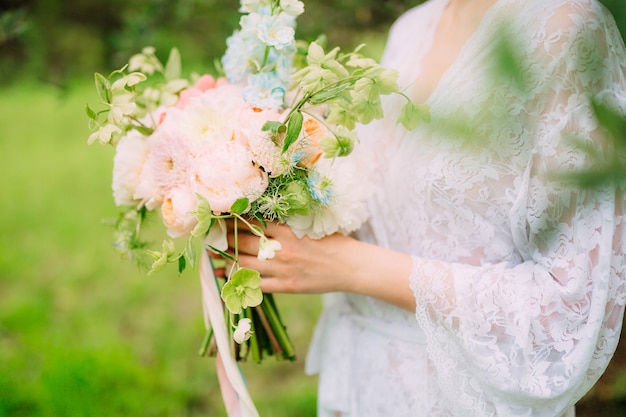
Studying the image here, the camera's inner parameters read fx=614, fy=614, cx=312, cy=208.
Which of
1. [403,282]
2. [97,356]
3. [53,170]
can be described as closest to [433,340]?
[403,282]

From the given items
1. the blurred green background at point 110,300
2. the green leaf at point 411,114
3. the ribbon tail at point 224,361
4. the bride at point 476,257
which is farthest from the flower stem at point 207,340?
the blurred green background at point 110,300

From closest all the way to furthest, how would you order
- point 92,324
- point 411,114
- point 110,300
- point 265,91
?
point 411,114 → point 265,91 → point 92,324 → point 110,300

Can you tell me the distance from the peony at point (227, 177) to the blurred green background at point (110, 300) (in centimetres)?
93

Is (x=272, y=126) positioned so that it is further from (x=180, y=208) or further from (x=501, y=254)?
(x=501, y=254)

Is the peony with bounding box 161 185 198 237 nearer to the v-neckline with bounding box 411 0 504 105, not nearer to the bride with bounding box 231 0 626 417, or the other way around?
the bride with bounding box 231 0 626 417

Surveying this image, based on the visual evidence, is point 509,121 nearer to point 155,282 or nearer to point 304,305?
point 304,305

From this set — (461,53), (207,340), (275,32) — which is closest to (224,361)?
(207,340)

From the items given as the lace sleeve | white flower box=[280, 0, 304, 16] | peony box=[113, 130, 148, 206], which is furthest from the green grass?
the lace sleeve

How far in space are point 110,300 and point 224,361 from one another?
7.94 feet

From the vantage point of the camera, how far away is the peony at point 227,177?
Result: 1111 millimetres

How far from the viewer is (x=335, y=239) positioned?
1302 mm

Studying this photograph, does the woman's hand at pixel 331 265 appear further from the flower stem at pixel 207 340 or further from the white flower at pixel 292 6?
the white flower at pixel 292 6

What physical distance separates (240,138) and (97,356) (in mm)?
2038

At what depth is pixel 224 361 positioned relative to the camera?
4.30 feet
